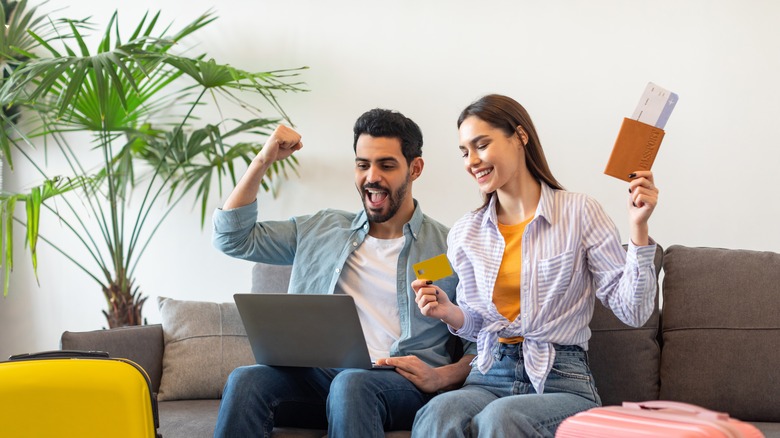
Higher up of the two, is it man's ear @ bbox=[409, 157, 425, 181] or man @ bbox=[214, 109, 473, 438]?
man's ear @ bbox=[409, 157, 425, 181]

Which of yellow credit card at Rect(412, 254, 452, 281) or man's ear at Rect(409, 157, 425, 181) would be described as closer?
yellow credit card at Rect(412, 254, 452, 281)

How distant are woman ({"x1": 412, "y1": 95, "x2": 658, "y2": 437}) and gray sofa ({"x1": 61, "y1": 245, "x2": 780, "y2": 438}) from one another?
36cm

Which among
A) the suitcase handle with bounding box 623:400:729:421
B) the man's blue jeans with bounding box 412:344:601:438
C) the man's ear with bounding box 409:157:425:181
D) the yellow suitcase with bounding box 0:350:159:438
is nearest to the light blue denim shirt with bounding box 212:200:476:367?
the man's ear with bounding box 409:157:425:181

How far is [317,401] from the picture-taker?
226 cm

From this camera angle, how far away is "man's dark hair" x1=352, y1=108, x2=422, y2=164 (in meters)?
2.48

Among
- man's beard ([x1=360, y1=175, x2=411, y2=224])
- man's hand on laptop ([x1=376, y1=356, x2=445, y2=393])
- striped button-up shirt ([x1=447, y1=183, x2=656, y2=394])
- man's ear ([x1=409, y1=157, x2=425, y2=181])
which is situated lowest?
man's hand on laptop ([x1=376, y1=356, x2=445, y2=393])

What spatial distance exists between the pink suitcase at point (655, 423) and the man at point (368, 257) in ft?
2.44

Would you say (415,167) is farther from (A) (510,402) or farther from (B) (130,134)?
(B) (130,134)

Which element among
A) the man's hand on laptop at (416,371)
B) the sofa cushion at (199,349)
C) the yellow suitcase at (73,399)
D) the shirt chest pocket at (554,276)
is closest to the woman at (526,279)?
the shirt chest pocket at (554,276)

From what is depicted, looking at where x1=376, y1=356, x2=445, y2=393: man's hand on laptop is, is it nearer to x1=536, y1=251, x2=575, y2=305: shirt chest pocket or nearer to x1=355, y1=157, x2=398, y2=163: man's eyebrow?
x1=536, y1=251, x2=575, y2=305: shirt chest pocket

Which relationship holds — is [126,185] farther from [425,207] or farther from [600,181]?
[600,181]

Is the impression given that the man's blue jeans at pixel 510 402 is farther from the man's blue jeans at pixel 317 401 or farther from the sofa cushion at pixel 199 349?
the sofa cushion at pixel 199 349

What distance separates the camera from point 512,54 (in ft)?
10.4

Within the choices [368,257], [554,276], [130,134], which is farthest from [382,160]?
[130,134]
